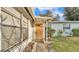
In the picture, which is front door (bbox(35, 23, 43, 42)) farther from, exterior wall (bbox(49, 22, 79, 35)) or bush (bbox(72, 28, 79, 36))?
bush (bbox(72, 28, 79, 36))

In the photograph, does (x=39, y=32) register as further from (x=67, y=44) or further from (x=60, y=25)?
(x=67, y=44)

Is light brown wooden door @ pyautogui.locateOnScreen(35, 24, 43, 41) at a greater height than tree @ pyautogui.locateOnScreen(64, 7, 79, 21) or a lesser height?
lesser

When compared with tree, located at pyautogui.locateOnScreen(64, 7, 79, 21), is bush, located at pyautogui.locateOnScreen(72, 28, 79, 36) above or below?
below


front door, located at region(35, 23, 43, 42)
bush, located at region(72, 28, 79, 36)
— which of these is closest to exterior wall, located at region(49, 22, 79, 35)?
bush, located at region(72, 28, 79, 36)

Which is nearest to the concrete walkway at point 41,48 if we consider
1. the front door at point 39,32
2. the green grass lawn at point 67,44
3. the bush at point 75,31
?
the front door at point 39,32

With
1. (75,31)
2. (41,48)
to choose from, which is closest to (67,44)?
(75,31)

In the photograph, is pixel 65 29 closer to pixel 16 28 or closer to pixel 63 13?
pixel 63 13

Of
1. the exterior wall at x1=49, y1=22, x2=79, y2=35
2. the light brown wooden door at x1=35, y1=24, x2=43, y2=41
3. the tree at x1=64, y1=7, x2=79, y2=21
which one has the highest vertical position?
the tree at x1=64, y1=7, x2=79, y2=21

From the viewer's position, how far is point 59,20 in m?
1.99

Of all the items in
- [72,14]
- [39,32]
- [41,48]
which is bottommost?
[41,48]

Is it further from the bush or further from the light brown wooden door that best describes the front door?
the bush

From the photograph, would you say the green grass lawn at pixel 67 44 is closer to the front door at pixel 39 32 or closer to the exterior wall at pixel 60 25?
the exterior wall at pixel 60 25

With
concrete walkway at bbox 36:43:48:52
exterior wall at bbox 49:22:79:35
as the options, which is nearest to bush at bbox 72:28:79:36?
exterior wall at bbox 49:22:79:35
